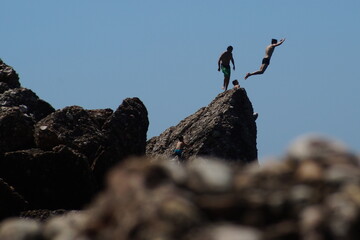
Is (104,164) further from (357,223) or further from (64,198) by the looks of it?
(357,223)

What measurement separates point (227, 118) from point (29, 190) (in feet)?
46.0

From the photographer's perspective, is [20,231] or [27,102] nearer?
[20,231]

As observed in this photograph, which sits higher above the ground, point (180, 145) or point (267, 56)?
point (267, 56)

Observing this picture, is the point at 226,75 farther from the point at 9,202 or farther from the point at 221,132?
the point at 9,202

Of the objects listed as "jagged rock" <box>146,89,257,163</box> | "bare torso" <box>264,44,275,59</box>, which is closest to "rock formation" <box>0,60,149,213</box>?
"jagged rock" <box>146,89,257,163</box>

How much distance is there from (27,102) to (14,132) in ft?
12.3

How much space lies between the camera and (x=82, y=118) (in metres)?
33.8

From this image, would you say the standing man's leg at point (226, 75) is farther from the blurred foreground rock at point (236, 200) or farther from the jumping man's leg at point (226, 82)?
the blurred foreground rock at point (236, 200)

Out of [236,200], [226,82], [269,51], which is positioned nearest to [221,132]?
[226,82]

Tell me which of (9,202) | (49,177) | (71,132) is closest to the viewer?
(9,202)

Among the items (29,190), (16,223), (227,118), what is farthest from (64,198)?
(16,223)

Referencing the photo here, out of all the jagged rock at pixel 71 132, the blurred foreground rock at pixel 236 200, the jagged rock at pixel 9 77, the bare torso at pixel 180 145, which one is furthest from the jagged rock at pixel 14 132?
the blurred foreground rock at pixel 236 200

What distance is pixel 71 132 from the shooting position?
32.5 metres

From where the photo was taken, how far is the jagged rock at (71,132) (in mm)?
30859
